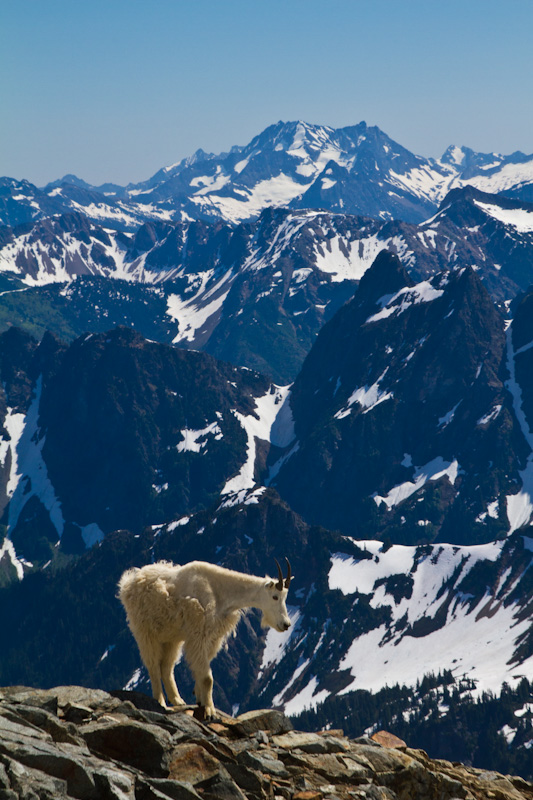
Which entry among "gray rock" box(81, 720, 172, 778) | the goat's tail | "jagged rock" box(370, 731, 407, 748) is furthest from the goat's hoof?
"jagged rock" box(370, 731, 407, 748)

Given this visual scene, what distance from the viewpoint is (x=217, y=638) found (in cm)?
3712

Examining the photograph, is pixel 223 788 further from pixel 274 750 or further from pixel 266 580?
pixel 266 580

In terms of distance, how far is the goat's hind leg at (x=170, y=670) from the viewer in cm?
3722

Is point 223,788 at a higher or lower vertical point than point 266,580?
lower

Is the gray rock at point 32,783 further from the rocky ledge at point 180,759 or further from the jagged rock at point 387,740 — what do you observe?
the jagged rock at point 387,740

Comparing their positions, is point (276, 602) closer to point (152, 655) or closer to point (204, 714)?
point (204, 714)

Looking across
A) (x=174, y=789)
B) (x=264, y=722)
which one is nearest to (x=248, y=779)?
(x=174, y=789)

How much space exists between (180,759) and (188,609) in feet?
29.1

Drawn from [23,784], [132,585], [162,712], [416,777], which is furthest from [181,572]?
[23,784]

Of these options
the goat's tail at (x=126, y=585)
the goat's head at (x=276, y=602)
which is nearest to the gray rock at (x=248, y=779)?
the goat's head at (x=276, y=602)

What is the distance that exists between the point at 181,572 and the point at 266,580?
3.92 m

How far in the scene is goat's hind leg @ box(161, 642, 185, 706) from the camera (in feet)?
122

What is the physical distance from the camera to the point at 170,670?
38.2 metres

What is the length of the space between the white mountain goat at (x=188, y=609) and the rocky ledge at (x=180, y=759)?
8.80ft
